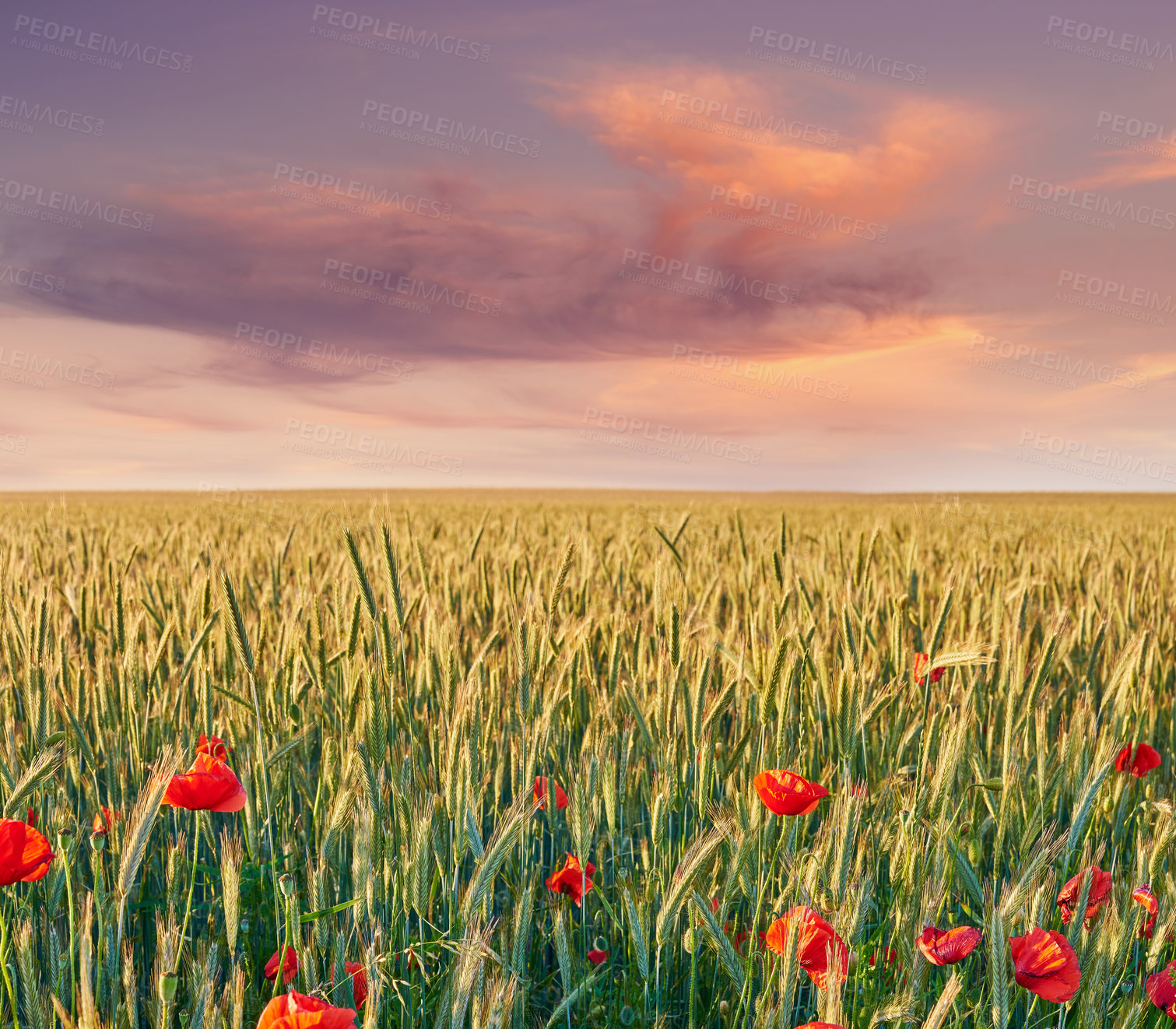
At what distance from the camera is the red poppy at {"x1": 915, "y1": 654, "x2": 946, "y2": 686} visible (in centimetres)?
193

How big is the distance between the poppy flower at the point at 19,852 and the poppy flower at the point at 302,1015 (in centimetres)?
51

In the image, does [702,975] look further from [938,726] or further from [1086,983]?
[938,726]

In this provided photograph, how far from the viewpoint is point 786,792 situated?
1.29 m

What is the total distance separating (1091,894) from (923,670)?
0.52 metres

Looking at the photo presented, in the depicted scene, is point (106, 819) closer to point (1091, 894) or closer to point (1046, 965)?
point (1046, 965)

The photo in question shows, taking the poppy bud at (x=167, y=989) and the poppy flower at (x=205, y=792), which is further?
the poppy flower at (x=205, y=792)

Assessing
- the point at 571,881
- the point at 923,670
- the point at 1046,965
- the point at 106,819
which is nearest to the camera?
the point at 1046,965

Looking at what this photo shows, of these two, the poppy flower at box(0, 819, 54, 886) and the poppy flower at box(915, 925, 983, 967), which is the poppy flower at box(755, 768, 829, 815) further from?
the poppy flower at box(0, 819, 54, 886)

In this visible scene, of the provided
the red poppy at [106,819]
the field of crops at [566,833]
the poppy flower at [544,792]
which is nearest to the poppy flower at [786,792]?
the field of crops at [566,833]

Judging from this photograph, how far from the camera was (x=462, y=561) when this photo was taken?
4062 mm

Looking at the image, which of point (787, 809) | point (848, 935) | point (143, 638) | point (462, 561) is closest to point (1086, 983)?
point (848, 935)

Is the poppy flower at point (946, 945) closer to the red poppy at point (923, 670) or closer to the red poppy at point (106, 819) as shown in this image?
the red poppy at point (923, 670)

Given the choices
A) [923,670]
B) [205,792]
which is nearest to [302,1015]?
[205,792]

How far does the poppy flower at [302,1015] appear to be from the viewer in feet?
2.66
